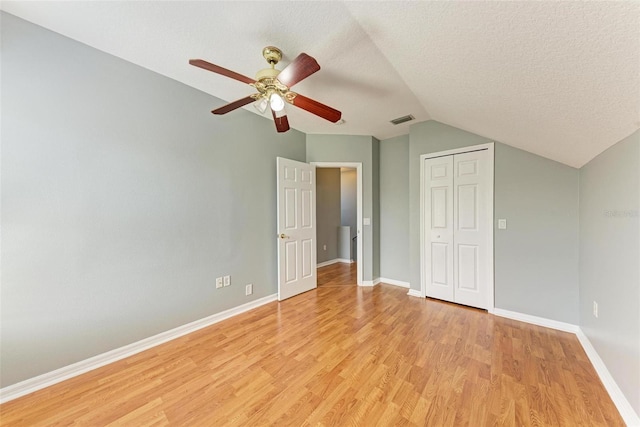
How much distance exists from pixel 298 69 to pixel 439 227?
9.03 feet

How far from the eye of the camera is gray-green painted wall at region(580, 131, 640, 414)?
137cm

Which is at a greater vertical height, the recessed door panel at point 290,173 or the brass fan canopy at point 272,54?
the brass fan canopy at point 272,54

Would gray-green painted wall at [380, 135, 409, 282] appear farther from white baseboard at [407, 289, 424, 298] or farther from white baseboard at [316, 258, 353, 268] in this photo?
white baseboard at [316, 258, 353, 268]

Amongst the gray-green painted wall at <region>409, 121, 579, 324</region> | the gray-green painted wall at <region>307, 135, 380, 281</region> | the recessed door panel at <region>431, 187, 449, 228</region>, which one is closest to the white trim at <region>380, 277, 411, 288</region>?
the gray-green painted wall at <region>307, 135, 380, 281</region>

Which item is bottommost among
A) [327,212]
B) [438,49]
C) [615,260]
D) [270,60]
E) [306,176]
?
[615,260]

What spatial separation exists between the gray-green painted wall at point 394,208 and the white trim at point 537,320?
1298 millimetres

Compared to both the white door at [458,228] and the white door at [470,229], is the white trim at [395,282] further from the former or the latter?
the white door at [470,229]

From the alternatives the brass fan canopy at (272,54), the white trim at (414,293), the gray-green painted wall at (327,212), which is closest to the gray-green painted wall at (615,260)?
the white trim at (414,293)

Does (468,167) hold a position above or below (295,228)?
above

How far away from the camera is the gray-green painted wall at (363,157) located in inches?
150

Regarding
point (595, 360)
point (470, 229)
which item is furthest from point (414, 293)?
point (595, 360)

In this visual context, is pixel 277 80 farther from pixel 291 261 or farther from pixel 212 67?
pixel 291 261

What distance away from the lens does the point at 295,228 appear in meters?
3.45

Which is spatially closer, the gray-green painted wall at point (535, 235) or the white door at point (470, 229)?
the gray-green painted wall at point (535, 235)
